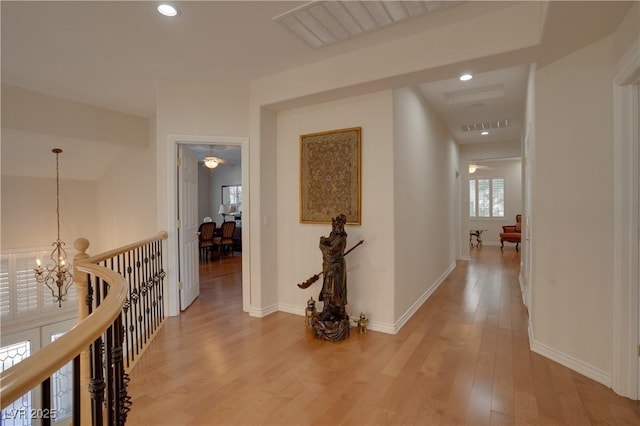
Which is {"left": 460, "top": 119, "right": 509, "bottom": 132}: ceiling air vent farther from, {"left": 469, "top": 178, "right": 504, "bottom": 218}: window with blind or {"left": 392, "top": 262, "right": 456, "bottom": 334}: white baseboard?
{"left": 469, "top": 178, "right": 504, "bottom": 218}: window with blind

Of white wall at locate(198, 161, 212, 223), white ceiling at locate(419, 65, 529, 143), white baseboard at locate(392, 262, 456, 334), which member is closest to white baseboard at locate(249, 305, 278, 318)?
white baseboard at locate(392, 262, 456, 334)

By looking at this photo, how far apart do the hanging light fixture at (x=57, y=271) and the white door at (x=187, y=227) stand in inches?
78.7

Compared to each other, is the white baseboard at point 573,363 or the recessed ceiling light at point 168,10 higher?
the recessed ceiling light at point 168,10

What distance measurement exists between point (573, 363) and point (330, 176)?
8.54 ft

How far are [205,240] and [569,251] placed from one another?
694 cm

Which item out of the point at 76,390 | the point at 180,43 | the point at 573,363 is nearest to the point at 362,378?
the point at 573,363

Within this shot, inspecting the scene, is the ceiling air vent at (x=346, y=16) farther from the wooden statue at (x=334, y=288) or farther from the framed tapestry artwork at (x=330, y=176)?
the wooden statue at (x=334, y=288)

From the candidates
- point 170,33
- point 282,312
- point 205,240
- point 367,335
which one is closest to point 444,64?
point 170,33

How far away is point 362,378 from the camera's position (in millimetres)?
2379

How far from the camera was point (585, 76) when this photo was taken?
2.41 m

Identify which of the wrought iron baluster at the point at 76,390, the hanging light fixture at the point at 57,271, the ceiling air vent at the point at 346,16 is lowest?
the hanging light fixture at the point at 57,271

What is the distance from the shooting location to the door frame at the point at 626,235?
6.90ft

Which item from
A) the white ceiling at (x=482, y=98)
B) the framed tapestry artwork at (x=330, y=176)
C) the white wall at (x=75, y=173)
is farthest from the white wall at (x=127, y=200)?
the white ceiling at (x=482, y=98)

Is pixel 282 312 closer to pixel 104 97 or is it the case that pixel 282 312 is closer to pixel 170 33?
pixel 170 33
